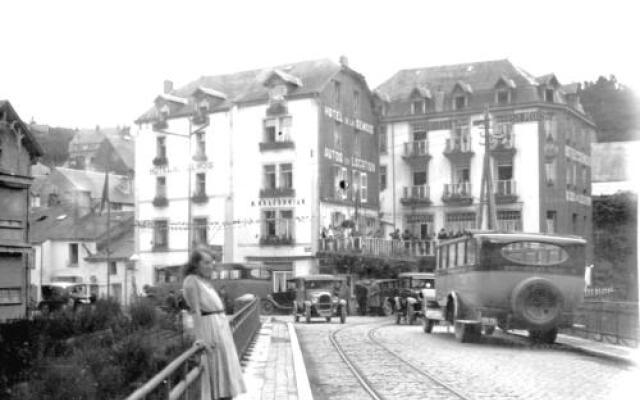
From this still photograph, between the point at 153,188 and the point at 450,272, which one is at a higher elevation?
the point at 153,188

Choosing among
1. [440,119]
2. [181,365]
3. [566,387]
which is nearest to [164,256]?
[440,119]

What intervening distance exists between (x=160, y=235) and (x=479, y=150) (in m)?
19.7

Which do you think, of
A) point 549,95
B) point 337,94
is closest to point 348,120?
point 337,94

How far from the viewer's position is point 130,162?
77.4 meters

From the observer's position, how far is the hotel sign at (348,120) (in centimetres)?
5097

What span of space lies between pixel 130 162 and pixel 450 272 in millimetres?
57476

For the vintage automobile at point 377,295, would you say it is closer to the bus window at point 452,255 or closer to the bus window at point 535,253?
the bus window at point 452,255

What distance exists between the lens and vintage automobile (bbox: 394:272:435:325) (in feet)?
108

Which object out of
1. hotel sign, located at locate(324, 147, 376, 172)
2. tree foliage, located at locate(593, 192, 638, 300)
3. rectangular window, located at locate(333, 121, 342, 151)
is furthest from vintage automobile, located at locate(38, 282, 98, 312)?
tree foliage, located at locate(593, 192, 638, 300)

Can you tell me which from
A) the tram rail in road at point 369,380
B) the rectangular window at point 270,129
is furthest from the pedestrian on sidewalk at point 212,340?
the rectangular window at point 270,129

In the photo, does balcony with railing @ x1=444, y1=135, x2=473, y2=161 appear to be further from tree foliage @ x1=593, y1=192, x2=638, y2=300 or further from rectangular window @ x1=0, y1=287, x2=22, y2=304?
rectangular window @ x1=0, y1=287, x2=22, y2=304

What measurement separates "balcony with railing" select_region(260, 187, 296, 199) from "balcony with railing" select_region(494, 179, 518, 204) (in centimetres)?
1226

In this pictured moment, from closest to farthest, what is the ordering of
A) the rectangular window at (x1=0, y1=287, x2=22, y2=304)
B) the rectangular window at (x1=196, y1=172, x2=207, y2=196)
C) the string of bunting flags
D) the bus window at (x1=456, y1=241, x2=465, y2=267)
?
1. the bus window at (x1=456, y1=241, x2=465, y2=267)
2. the rectangular window at (x1=0, y1=287, x2=22, y2=304)
3. the string of bunting flags
4. the rectangular window at (x1=196, y1=172, x2=207, y2=196)

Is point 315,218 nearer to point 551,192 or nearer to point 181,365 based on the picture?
point 551,192
